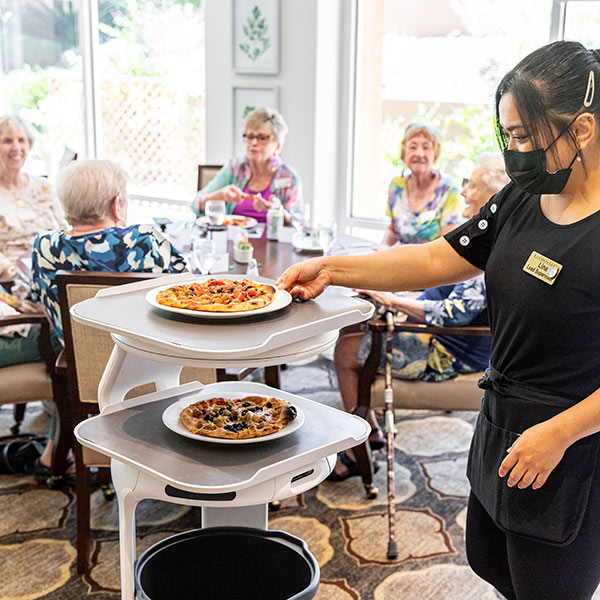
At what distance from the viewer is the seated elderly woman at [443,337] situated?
2773 mm

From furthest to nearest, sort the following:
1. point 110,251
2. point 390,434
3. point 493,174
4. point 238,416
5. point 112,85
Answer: point 112,85 < point 493,174 < point 390,434 < point 110,251 < point 238,416

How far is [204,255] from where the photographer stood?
2.99 m

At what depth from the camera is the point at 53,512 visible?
114 inches

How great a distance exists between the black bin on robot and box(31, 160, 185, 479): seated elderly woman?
41.9 inches

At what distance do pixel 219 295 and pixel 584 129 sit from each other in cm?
75

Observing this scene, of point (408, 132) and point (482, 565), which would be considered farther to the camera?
point (408, 132)

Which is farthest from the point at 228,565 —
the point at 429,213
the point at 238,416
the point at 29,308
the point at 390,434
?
the point at 429,213

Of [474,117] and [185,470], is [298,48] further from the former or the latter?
[185,470]

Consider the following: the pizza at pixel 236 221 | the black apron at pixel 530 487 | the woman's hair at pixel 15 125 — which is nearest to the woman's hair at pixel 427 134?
the pizza at pixel 236 221

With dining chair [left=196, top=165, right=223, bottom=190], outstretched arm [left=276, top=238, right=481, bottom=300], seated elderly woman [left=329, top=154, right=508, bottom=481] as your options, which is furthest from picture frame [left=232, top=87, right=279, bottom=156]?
outstretched arm [left=276, top=238, right=481, bottom=300]

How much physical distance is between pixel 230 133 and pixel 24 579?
347 cm

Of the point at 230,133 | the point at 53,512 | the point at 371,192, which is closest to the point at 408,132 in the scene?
the point at 371,192

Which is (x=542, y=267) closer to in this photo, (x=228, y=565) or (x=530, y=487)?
(x=530, y=487)

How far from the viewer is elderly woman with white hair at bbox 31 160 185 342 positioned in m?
2.60
